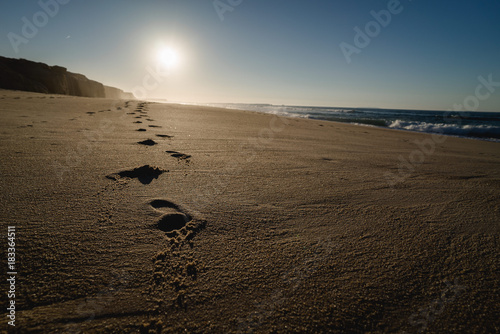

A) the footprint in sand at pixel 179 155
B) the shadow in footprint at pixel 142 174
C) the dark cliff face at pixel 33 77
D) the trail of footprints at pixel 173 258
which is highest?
the dark cliff face at pixel 33 77

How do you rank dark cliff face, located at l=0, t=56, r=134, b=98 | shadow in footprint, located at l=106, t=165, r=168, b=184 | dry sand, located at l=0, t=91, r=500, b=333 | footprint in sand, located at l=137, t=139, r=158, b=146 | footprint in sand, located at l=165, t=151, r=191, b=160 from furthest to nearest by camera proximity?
dark cliff face, located at l=0, t=56, r=134, b=98 < footprint in sand, located at l=137, t=139, r=158, b=146 < footprint in sand, located at l=165, t=151, r=191, b=160 < shadow in footprint, located at l=106, t=165, r=168, b=184 < dry sand, located at l=0, t=91, r=500, b=333

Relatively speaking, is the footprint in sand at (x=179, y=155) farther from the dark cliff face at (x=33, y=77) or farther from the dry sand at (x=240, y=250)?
the dark cliff face at (x=33, y=77)

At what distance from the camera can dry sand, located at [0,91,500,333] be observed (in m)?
0.79

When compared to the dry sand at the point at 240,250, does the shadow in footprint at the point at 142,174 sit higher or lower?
higher

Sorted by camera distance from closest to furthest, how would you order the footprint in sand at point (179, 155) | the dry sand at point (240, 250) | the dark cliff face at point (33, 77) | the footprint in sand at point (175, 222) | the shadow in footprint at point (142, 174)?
the dry sand at point (240, 250)
the footprint in sand at point (175, 222)
the shadow in footprint at point (142, 174)
the footprint in sand at point (179, 155)
the dark cliff face at point (33, 77)

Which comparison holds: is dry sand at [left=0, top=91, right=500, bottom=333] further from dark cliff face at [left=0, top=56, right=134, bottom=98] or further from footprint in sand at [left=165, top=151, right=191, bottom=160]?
dark cliff face at [left=0, top=56, right=134, bottom=98]

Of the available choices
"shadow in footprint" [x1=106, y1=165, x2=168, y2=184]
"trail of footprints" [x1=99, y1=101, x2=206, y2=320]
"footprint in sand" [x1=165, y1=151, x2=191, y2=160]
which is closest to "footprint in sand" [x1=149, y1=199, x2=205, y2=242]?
"trail of footprints" [x1=99, y1=101, x2=206, y2=320]

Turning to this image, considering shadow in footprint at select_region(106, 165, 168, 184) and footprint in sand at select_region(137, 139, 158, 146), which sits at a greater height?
footprint in sand at select_region(137, 139, 158, 146)

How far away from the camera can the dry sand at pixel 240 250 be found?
2.60 feet

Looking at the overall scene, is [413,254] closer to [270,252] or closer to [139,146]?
[270,252]

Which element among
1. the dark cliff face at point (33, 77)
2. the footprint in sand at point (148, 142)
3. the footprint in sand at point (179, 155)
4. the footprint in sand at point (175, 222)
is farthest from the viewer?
the dark cliff face at point (33, 77)

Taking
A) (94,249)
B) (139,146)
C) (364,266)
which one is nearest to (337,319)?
(364,266)

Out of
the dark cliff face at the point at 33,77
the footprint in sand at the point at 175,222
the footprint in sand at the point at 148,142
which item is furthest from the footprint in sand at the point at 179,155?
the dark cliff face at the point at 33,77

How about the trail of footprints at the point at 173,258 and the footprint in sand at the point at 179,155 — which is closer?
the trail of footprints at the point at 173,258
